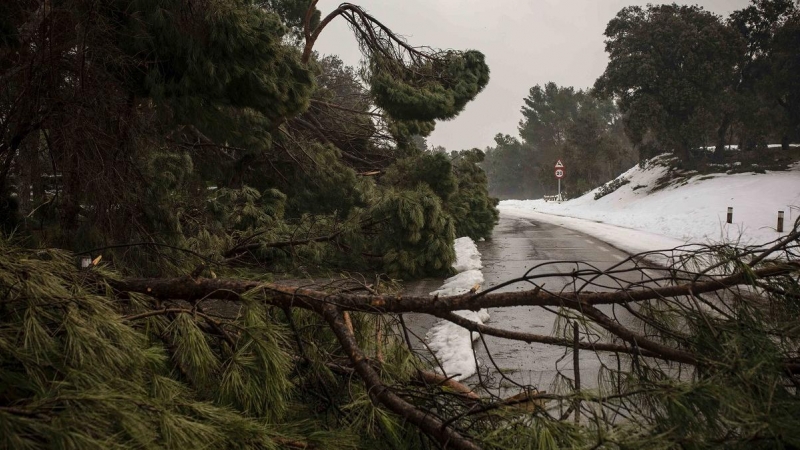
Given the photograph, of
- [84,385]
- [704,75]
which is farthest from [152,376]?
[704,75]

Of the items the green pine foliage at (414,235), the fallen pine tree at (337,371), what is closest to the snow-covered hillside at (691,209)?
the green pine foliage at (414,235)

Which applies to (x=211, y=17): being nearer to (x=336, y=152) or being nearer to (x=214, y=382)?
(x=214, y=382)

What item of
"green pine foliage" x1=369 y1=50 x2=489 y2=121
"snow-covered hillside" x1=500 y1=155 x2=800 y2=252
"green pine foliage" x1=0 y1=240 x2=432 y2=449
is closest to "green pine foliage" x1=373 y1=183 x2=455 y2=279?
"green pine foliage" x1=369 y1=50 x2=489 y2=121

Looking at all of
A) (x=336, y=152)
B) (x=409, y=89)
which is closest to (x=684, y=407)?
(x=409, y=89)

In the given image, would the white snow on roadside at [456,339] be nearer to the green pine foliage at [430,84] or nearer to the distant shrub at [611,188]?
the green pine foliage at [430,84]

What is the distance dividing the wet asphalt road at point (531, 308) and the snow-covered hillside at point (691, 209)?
5.24ft

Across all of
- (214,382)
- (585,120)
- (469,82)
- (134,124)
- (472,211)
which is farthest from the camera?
(585,120)

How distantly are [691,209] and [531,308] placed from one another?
17638 mm

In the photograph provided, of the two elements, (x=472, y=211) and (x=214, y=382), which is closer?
(x=214, y=382)

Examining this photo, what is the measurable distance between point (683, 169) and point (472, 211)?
21.6 meters

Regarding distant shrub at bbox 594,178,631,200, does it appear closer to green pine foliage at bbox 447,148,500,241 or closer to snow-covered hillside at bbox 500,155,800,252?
snow-covered hillside at bbox 500,155,800,252

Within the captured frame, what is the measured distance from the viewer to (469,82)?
10.3 m

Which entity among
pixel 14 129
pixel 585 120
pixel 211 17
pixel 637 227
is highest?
pixel 585 120

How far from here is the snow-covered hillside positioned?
16141 mm
